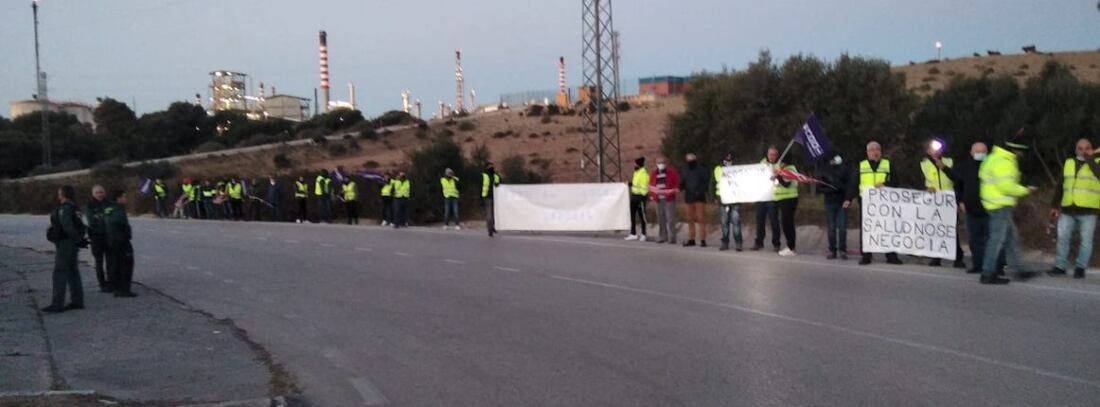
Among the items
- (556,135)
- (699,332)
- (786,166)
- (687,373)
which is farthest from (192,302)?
(556,135)

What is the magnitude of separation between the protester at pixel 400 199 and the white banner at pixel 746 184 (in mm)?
12745

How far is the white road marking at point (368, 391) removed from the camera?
8.00 metres

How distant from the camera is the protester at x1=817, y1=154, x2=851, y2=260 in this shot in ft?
56.2

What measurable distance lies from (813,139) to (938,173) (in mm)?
3373

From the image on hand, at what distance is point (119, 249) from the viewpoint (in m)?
14.7

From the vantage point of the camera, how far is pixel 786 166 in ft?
61.4

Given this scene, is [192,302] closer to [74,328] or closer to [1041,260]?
[74,328]

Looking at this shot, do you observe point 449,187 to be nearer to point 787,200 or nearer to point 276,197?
point 276,197

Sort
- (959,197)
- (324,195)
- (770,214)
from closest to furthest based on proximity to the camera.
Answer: (959,197) < (770,214) < (324,195)

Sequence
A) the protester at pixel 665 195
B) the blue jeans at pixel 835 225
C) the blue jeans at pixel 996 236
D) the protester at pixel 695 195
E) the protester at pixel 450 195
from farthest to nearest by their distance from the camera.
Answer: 1. the protester at pixel 450 195
2. the protester at pixel 665 195
3. the protester at pixel 695 195
4. the blue jeans at pixel 835 225
5. the blue jeans at pixel 996 236

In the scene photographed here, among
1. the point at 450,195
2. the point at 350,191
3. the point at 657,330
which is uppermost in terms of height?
the point at 350,191

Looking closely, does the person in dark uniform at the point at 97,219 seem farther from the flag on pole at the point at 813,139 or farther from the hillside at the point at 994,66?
the hillside at the point at 994,66

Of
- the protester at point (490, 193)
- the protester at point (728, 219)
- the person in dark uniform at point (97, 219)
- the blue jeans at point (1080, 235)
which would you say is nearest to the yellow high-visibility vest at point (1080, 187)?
the blue jeans at point (1080, 235)

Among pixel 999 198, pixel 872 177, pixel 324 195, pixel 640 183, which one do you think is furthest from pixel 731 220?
pixel 324 195
